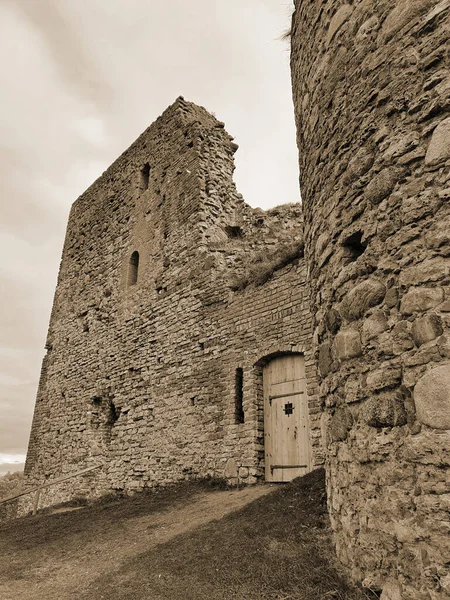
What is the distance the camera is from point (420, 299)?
2.56 meters

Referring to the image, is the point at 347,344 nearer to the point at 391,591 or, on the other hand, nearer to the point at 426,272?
the point at 426,272

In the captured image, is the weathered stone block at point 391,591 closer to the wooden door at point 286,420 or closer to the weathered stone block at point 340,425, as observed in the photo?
the weathered stone block at point 340,425

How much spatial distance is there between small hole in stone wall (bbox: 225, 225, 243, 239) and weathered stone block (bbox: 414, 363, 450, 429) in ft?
28.7

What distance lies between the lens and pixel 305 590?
3279 mm

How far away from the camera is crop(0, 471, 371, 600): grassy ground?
3699mm

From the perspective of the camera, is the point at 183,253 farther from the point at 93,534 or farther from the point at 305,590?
the point at 305,590

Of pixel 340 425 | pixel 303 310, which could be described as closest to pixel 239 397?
pixel 303 310

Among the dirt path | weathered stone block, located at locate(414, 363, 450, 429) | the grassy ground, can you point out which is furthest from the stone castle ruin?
the dirt path

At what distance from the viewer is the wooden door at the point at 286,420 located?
7.29 metres

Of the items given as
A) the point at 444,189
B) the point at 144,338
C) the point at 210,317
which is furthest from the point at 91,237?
the point at 444,189

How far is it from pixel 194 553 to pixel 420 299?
3.77 m

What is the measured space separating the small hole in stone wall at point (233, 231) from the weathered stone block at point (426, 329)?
8599mm

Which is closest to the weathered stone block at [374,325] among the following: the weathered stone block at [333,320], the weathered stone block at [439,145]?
the weathered stone block at [333,320]

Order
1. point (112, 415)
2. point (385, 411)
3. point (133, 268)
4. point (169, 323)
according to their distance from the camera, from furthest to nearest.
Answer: point (133, 268) → point (112, 415) → point (169, 323) → point (385, 411)
